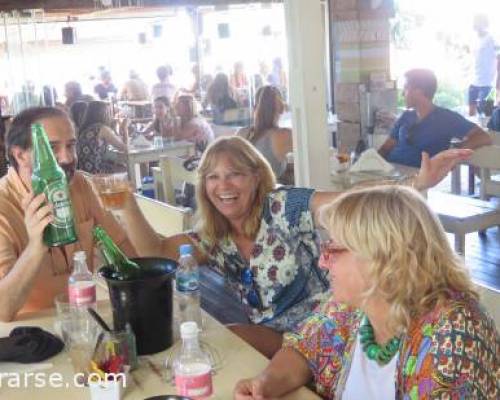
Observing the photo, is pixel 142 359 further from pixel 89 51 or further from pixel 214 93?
pixel 89 51

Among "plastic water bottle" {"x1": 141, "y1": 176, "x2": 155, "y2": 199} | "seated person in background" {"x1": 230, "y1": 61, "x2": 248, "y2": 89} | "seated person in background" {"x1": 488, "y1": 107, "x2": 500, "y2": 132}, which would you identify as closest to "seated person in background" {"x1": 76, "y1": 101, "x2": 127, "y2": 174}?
"plastic water bottle" {"x1": 141, "y1": 176, "x2": 155, "y2": 199}

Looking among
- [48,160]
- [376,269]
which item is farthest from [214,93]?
[376,269]

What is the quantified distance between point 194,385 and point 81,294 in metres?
0.52

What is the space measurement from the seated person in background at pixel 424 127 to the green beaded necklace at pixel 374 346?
319 centimetres

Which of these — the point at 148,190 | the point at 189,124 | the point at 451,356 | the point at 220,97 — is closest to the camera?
the point at 451,356

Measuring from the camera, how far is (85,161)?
5727 mm

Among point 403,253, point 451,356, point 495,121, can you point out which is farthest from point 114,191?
point 495,121

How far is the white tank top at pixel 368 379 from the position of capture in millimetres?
1375

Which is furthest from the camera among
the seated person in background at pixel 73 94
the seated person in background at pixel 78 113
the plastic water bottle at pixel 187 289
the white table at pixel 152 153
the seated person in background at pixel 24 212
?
the seated person in background at pixel 73 94

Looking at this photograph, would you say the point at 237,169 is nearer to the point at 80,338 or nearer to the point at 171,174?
the point at 80,338

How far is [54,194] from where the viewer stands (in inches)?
65.5

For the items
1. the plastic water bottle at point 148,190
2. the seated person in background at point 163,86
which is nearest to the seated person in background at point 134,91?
the seated person in background at point 163,86

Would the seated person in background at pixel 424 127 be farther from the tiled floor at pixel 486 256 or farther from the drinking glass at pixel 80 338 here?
the drinking glass at pixel 80 338

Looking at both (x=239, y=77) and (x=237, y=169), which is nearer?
(x=237, y=169)
